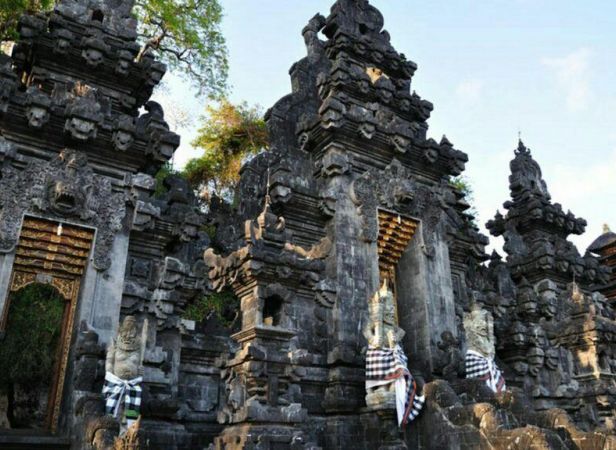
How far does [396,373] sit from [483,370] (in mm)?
2547

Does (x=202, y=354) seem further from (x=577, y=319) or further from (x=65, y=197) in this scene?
(x=577, y=319)

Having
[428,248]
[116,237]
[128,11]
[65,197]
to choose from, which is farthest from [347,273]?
[128,11]

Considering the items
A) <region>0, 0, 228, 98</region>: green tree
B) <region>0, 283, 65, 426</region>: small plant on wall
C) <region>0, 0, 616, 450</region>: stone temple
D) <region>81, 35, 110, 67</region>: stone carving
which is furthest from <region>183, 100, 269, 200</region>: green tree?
<region>0, 283, 65, 426</region>: small plant on wall

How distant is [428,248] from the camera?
1332 centimetres

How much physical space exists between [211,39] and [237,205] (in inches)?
467

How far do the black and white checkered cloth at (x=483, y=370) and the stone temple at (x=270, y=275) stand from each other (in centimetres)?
12

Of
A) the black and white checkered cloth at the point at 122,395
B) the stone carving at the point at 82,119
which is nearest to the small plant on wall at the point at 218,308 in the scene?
the black and white checkered cloth at the point at 122,395

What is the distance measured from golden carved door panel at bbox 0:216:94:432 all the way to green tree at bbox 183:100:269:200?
1317cm

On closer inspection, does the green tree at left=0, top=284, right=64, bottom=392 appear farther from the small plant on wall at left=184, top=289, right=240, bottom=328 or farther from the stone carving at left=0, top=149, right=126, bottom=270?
the small plant on wall at left=184, top=289, right=240, bottom=328

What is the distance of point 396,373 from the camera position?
9.87 metres

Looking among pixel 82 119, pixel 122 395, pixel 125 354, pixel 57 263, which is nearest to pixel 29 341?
pixel 57 263

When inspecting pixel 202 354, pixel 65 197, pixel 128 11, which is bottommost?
pixel 202 354

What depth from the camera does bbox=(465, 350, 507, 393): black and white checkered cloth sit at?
37.4ft

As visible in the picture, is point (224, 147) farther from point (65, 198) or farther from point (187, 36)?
point (65, 198)
